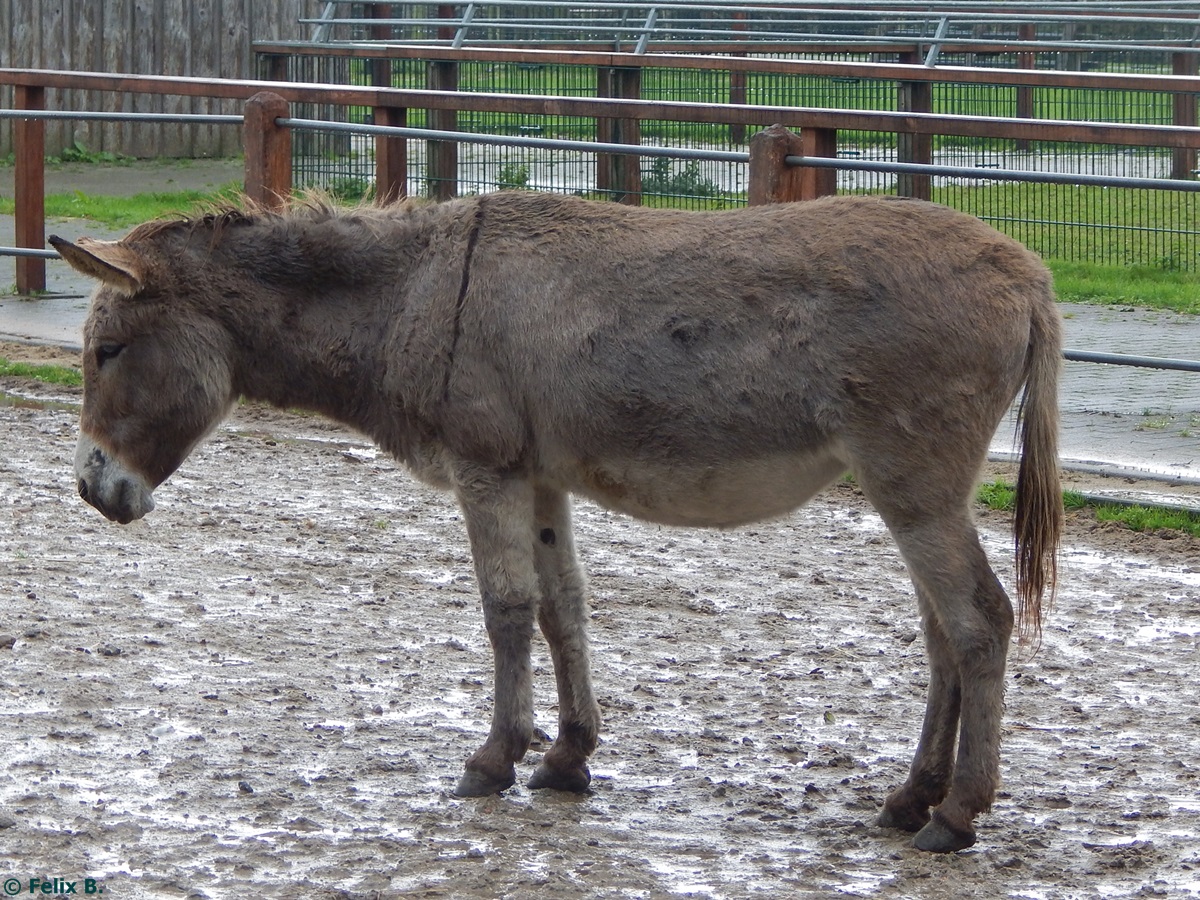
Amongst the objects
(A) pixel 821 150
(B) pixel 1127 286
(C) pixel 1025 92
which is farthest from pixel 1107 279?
(C) pixel 1025 92

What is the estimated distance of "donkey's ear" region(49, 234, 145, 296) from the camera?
446 centimetres

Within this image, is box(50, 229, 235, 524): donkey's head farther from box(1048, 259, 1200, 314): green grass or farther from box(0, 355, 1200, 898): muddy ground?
box(1048, 259, 1200, 314): green grass

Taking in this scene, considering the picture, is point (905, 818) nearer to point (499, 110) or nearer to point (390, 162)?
point (499, 110)

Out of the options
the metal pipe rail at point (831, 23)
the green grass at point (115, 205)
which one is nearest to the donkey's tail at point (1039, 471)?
the green grass at point (115, 205)

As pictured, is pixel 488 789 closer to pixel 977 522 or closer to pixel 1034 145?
pixel 977 522

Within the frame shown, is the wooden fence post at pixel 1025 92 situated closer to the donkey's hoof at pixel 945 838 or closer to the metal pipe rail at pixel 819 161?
the metal pipe rail at pixel 819 161

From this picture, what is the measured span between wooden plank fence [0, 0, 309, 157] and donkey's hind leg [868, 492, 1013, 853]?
592 inches

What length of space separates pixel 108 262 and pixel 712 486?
5.63 ft

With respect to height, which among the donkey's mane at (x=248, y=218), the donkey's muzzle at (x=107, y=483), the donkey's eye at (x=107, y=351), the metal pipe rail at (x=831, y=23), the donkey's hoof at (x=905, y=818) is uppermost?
the metal pipe rail at (x=831, y=23)

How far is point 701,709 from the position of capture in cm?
512

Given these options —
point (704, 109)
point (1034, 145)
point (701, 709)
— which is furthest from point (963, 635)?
point (1034, 145)

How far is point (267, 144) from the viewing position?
10000 millimetres

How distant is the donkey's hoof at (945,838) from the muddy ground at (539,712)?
2.0 inches

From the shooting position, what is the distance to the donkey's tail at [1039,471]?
4.21 m
